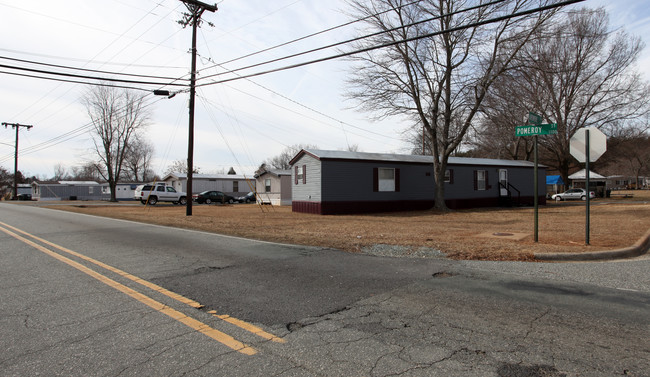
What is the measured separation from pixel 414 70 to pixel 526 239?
15.0m

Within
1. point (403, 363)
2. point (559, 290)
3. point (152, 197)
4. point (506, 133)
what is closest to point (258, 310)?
point (403, 363)

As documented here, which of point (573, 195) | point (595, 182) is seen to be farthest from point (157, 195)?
point (595, 182)

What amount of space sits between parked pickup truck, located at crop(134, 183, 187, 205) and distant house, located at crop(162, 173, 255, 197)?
8632 millimetres

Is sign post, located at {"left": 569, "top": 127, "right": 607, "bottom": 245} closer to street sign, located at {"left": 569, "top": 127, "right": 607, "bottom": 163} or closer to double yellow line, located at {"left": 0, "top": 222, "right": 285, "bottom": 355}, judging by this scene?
street sign, located at {"left": 569, "top": 127, "right": 607, "bottom": 163}

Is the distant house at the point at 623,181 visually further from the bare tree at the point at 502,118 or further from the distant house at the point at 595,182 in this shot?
the bare tree at the point at 502,118

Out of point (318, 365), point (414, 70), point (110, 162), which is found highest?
point (414, 70)

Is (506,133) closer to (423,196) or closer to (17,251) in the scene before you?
(423,196)

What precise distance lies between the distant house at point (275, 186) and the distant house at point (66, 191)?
3691 centimetres

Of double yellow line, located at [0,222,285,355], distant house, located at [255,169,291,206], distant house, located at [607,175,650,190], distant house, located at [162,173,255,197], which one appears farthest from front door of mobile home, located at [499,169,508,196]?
distant house, located at [607,175,650,190]

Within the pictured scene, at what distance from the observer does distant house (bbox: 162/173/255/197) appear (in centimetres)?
4641

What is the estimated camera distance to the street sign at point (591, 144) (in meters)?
9.06

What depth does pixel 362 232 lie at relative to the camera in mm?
12562

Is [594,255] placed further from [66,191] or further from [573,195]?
[66,191]

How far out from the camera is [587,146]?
9.28 m
